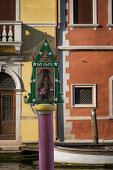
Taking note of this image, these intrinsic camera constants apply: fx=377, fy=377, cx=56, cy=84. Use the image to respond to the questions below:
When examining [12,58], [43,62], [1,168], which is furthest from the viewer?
[12,58]

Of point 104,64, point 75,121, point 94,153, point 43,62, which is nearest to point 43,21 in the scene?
point 104,64

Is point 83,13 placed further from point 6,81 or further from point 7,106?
point 7,106

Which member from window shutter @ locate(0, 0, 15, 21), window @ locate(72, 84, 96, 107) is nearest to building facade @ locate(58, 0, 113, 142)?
window @ locate(72, 84, 96, 107)

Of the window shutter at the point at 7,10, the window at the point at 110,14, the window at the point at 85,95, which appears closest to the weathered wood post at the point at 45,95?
the window at the point at 85,95

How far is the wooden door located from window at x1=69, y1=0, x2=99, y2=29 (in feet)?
11.3

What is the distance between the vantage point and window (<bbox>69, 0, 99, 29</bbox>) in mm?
13414

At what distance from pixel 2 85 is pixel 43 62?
898 cm

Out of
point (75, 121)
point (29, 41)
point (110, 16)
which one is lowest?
point (75, 121)

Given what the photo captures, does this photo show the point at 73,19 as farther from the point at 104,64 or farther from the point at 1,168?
the point at 1,168

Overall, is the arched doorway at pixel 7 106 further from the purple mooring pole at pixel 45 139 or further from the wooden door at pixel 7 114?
the purple mooring pole at pixel 45 139

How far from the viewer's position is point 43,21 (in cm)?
1336

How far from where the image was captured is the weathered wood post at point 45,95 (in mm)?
4656

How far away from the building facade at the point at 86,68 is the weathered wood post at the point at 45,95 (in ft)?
28.2

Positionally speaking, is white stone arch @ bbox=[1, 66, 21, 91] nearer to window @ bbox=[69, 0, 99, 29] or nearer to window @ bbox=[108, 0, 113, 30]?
window @ bbox=[69, 0, 99, 29]
